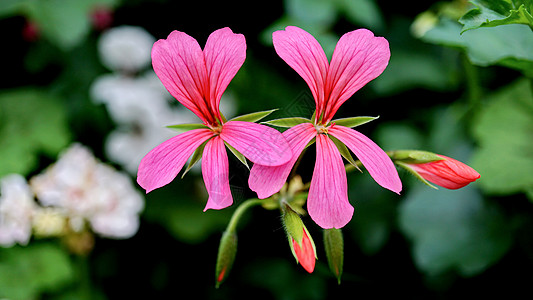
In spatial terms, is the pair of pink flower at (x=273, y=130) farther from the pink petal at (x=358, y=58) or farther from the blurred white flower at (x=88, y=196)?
the blurred white flower at (x=88, y=196)

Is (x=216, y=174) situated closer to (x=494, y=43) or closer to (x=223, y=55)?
(x=223, y=55)

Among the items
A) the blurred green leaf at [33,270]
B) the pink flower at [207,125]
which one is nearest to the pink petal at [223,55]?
the pink flower at [207,125]

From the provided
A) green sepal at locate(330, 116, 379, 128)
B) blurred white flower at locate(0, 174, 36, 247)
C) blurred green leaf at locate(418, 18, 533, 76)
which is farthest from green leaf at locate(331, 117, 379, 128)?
blurred white flower at locate(0, 174, 36, 247)

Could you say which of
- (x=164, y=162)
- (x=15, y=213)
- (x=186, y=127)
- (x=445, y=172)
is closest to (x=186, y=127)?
(x=186, y=127)

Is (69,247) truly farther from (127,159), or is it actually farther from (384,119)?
(384,119)

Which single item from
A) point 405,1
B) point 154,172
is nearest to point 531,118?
point 405,1
